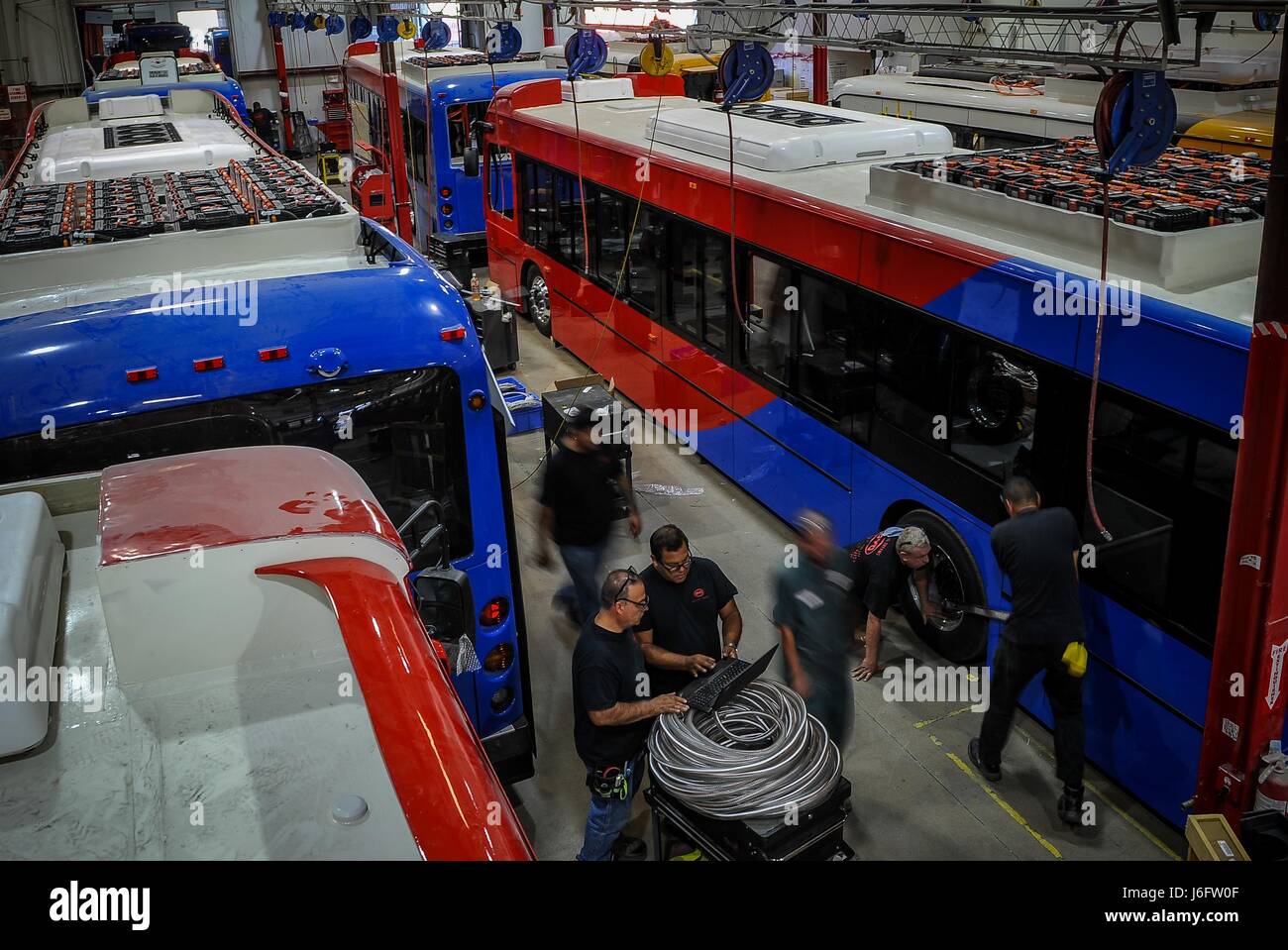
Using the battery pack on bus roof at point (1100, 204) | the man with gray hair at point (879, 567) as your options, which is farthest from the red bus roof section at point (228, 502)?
the battery pack on bus roof at point (1100, 204)

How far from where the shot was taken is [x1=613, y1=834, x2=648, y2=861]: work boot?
552cm

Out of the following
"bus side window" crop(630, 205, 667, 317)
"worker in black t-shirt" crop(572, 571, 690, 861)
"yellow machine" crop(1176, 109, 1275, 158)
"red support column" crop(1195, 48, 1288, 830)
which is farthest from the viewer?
"bus side window" crop(630, 205, 667, 317)

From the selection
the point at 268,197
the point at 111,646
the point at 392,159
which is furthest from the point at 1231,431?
the point at 392,159

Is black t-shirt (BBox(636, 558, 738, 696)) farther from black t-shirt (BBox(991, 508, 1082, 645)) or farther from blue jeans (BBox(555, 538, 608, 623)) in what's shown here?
black t-shirt (BBox(991, 508, 1082, 645))

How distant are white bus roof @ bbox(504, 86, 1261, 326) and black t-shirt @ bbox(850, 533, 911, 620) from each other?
170cm

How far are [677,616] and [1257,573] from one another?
252cm

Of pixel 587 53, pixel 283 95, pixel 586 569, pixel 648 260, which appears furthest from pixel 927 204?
pixel 283 95

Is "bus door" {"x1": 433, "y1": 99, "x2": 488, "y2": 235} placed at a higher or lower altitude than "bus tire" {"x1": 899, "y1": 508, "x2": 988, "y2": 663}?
higher

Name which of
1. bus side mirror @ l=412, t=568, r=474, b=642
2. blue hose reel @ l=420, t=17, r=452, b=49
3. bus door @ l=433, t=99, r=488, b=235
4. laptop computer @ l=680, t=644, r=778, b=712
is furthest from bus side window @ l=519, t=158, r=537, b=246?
bus side mirror @ l=412, t=568, r=474, b=642

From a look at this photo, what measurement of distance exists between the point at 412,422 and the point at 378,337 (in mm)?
381

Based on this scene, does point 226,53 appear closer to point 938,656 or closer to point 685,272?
point 685,272

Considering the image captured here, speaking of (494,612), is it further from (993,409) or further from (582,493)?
(993,409)

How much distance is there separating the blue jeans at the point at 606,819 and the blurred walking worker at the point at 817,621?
0.96 meters

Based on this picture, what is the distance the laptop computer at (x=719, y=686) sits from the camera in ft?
17.1
